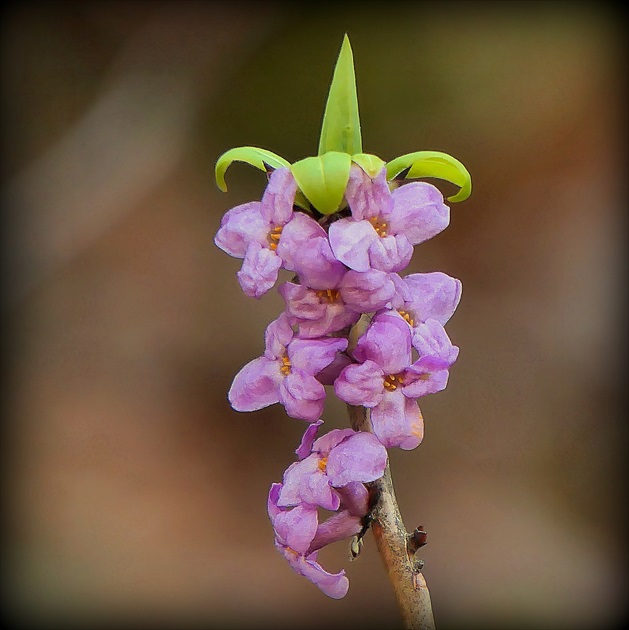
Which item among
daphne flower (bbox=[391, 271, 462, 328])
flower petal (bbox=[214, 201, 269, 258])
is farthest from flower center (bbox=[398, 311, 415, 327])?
flower petal (bbox=[214, 201, 269, 258])

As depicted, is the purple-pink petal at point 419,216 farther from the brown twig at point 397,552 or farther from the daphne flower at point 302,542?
the daphne flower at point 302,542

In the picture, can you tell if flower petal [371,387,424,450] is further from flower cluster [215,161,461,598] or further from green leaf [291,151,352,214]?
green leaf [291,151,352,214]

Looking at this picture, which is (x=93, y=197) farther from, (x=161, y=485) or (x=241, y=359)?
(x=161, y=485)

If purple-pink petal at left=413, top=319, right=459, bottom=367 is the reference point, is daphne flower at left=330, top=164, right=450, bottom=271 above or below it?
above

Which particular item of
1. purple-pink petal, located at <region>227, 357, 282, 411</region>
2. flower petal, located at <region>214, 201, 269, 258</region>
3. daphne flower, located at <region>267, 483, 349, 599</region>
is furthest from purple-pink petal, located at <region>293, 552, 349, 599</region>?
flower petal, located at <region>214, 201, 269, 258</region>

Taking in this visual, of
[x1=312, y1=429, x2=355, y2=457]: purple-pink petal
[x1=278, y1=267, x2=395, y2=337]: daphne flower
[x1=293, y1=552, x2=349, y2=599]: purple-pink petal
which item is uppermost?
[x1=278, y1=267, x2=395, y2=337]: daphne flower

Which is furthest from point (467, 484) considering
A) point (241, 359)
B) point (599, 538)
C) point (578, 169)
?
point (578, 169)

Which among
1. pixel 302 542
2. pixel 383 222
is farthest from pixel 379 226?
pixel 302 542
